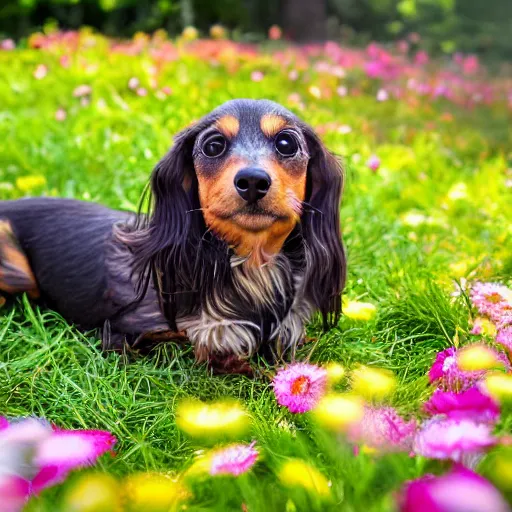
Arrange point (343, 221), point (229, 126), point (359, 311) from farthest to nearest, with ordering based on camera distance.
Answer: point (343, 221)
point (359, 311)
point (229, 126)

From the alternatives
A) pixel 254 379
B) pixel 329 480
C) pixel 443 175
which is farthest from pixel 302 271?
pixel 443 175

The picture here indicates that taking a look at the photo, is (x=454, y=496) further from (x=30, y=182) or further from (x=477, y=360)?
(x=30, y=182)

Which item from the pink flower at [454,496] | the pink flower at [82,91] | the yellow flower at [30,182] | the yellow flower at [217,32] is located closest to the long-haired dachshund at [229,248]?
the pink flower at [454,496]

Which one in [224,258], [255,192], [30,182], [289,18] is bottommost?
[30,182]

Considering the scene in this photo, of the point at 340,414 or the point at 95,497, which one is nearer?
the point at 95,497

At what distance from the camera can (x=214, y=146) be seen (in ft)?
6.72

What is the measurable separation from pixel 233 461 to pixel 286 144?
104cm

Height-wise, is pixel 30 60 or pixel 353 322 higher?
pixel 30 60

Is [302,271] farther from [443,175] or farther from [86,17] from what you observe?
[86,17]

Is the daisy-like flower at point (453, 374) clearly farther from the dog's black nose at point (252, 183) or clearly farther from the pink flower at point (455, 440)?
the dog's black nose at point (252, 183)

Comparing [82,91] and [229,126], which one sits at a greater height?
[229,126]

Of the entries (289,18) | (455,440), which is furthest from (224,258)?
(289,18)

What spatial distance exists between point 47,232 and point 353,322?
124 cm

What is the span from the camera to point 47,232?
2684 millimetres
